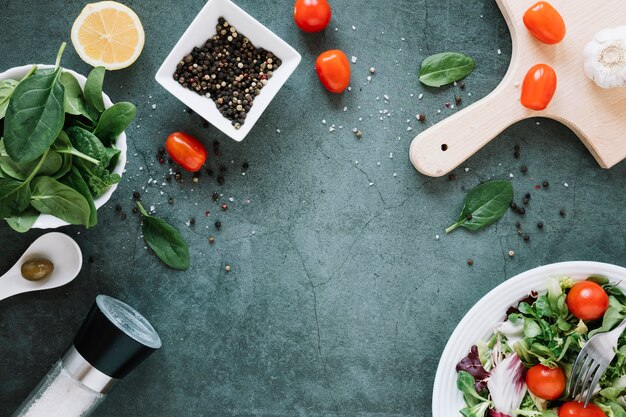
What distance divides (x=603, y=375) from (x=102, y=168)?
45.6 inches

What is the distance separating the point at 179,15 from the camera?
1.51 metres

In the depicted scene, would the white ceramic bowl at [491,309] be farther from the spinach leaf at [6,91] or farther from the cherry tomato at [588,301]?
the spinach leaf at [6,91]

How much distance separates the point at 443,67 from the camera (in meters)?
1.53

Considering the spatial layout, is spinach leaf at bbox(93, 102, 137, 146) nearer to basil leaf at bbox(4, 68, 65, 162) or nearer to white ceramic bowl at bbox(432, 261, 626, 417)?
basil leaf at bbox(4, 68, 65, 162)

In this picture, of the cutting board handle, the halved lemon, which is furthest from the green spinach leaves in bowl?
the cutting board handle

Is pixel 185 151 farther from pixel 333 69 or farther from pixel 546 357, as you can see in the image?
pixel 546 357

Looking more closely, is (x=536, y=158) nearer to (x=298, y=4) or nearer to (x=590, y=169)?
(x=590, y=169)

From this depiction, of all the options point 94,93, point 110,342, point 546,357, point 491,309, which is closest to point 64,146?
point 94,93

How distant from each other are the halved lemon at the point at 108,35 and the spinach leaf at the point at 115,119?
172 mm

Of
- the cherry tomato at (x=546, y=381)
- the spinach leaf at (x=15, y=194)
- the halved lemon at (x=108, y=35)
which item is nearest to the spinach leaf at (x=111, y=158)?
the spinach leaf at (x=15, y=194)

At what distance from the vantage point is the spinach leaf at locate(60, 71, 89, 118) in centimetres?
127

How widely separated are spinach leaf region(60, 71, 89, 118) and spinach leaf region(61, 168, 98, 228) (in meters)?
0.12

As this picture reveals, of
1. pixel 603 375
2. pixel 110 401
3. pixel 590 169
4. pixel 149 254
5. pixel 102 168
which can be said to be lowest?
pixel 110 401

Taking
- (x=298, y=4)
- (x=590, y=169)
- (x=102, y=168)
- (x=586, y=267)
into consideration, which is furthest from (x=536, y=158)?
(x=102, y=168)
